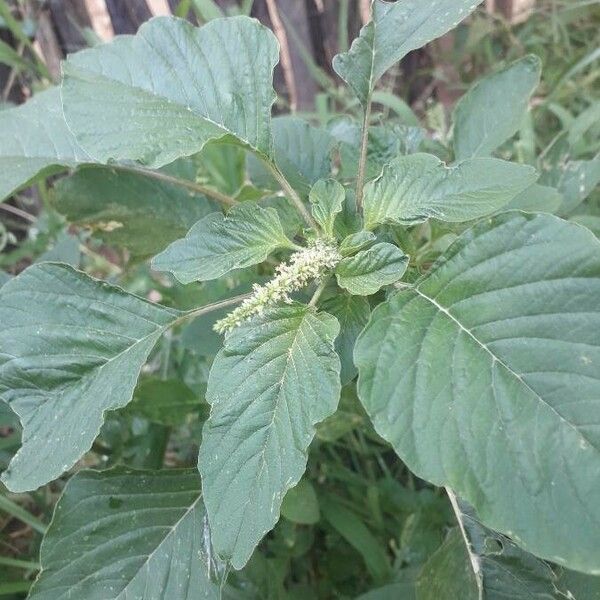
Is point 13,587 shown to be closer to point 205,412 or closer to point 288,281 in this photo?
point 205,412

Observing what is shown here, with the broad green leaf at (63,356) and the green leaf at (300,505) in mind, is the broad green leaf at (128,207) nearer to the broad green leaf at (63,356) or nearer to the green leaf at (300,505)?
the broad green leaf at (63,356)

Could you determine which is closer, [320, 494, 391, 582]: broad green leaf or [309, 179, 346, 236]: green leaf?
[309, 179, 346, 236]: green leaf

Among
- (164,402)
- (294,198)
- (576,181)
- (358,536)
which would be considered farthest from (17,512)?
(576,181)

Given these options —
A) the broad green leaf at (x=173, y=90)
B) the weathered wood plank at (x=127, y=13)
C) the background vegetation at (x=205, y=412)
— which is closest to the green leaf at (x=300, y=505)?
the background vegetation at (x=205, y=412)

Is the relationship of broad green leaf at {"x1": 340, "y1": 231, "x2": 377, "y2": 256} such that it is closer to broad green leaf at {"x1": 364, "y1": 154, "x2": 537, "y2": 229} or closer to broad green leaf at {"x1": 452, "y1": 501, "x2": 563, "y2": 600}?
broad green leaf at {"x1": 364, "y1": 154, "x2": 537, "y2": 229}

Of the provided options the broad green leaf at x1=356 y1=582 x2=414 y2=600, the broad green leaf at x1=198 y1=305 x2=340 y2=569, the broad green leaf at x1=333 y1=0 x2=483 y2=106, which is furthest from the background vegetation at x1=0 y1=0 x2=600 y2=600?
the broad green leaf at x1=198 y1=305 x2=340 y2=569
